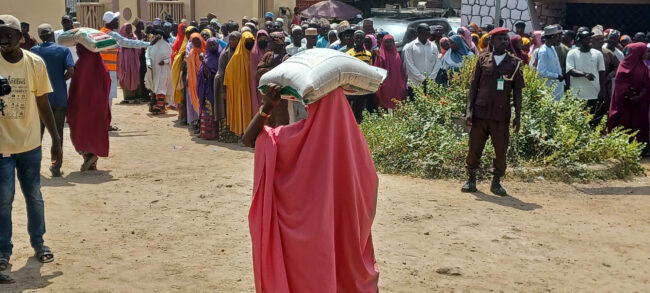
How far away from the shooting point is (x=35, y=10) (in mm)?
23734

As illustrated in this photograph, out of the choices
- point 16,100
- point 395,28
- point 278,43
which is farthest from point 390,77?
point 16,100

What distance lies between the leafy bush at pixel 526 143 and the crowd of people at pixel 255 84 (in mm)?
624

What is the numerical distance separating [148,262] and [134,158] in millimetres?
4859

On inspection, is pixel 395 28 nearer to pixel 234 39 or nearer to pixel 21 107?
pixel 234 39

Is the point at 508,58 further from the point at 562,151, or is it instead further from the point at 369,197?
the point at 369,197

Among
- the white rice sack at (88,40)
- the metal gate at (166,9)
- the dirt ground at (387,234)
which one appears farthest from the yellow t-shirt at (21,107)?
the metal gate at (166,9)

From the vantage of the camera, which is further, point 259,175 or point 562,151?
point 562,151

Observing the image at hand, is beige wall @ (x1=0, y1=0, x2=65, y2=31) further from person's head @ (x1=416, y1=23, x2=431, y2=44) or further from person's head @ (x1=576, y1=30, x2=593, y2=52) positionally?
person's head @ (x1=576, y1=30, x2=593, y2=52)

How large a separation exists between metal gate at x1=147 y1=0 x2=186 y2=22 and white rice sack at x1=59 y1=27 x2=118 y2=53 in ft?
53.1

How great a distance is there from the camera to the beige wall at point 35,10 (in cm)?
2356

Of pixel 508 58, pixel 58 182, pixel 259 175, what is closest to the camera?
pixel 259 175

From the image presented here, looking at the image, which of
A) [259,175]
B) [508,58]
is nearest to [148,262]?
[259,175]

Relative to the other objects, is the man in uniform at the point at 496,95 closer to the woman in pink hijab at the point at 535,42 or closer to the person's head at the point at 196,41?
the person's head at the point at 196,41

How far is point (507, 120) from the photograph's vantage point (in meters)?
8.59
